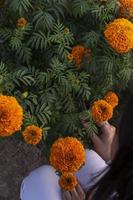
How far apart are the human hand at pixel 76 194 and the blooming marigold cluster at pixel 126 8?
0.57 m

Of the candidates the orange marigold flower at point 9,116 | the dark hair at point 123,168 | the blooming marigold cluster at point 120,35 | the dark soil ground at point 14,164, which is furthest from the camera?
the dark soil ground at point 14,164

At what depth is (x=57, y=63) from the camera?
151 centimetres

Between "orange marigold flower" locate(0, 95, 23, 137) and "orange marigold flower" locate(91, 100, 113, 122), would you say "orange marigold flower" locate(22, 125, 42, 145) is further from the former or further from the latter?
"orange marigold flower" locate(91, 100, 113, 122)

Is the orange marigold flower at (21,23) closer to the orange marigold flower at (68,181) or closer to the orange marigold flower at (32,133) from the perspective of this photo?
the orange marigold flower at (32,133)

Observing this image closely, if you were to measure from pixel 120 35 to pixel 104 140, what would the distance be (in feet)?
1.25

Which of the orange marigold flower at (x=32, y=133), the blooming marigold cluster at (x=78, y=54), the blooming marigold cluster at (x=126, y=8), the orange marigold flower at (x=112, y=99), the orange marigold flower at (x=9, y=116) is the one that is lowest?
the orange marigold flower at (x=112, y=99)

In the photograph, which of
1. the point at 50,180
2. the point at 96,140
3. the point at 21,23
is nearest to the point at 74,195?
the point at 50,180

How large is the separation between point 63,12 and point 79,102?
30 cm

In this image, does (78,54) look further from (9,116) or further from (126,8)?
(9,116)

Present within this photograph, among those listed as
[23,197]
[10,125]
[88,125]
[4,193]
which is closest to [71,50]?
[88,125]

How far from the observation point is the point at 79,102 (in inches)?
63.3

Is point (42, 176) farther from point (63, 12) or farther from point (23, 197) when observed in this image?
point (63, 12)

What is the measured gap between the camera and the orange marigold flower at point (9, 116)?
Answer: 136 centimetres

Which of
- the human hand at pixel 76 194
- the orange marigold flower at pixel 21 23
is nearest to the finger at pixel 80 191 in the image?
the human hand at pixel 76 194
